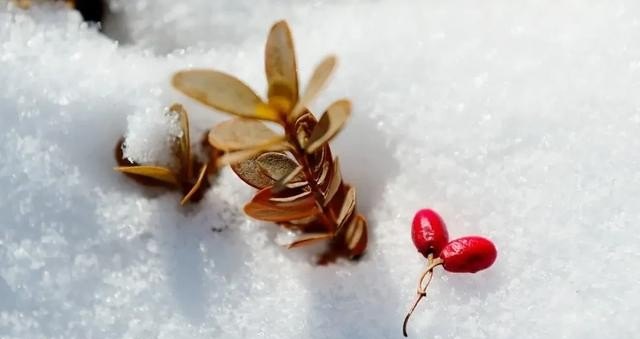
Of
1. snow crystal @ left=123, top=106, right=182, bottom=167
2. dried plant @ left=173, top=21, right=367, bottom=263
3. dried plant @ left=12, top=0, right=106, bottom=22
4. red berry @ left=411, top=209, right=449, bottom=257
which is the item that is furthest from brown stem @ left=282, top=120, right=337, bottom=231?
dried plant @ left=12, top=0, right=106, bottom=22

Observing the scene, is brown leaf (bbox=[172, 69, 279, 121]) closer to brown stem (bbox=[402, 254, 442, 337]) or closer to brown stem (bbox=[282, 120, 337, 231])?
brown stem (bbox=[282, 120, 337, 231])

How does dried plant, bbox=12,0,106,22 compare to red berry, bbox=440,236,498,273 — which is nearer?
red berry, bbox=440,236,498,273

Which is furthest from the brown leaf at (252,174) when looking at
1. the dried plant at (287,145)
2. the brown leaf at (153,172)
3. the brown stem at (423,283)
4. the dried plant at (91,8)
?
the dried plant at (91,8)

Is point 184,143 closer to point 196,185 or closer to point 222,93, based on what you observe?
point 196,185

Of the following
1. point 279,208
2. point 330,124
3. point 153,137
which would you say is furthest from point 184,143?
point 330,124

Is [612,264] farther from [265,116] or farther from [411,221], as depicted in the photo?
[265,116]

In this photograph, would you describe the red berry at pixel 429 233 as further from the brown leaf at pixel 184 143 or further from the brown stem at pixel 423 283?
the brown leaf at pixel 184 143
